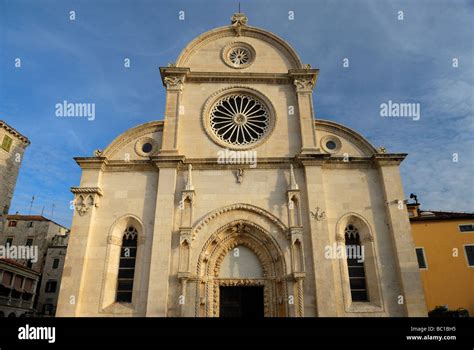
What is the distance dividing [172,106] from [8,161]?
90.2 ft

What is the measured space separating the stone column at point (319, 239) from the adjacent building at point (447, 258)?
375 inches

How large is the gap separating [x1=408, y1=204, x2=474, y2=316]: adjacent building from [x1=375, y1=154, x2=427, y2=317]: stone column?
7391 mm

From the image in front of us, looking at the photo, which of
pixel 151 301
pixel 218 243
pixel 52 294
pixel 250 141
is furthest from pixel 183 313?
A: pixel 52 294

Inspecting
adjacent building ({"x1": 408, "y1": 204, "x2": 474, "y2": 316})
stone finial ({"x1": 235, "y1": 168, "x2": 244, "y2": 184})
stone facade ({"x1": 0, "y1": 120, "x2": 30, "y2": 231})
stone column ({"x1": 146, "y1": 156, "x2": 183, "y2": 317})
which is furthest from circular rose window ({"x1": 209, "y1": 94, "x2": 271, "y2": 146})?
stone facade ({"x1": 0, "y1": 120, "x2": 30, "y2": 231})

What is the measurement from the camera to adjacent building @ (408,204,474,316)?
20.2 metres

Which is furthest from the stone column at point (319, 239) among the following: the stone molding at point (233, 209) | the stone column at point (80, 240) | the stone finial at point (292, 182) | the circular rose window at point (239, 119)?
the stone column at point (80, 240)

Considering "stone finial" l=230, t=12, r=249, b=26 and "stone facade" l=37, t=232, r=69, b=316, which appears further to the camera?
"stone facade" l=37, t=232, r=69, b=316

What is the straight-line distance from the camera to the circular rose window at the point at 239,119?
1811 centimetres

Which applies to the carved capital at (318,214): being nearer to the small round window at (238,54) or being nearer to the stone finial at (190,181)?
the stone finial at (190,181)

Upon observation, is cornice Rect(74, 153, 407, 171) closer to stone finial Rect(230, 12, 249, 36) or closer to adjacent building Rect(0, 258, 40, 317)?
stone finial Rect(230, 12, 249, 36)

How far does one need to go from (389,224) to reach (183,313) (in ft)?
32.4

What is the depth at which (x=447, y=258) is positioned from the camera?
826 inches

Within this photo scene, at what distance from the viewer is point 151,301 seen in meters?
14.1

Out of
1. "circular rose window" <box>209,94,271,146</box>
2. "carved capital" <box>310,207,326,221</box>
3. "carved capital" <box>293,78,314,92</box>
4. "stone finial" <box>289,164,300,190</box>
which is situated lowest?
"carved capital" <box>310,207,326,221</box>
